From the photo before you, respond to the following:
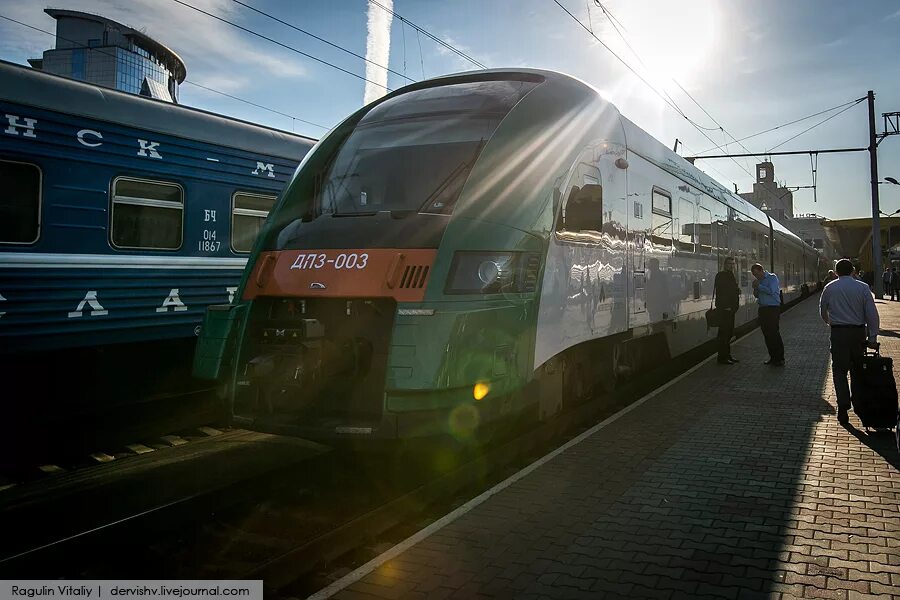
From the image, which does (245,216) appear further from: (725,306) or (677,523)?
(725,306)

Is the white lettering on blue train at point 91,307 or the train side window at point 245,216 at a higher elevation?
the train side window at point 245,216

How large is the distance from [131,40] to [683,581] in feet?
324

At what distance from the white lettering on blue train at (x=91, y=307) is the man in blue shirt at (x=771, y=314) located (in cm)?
967

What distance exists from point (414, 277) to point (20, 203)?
450 cm

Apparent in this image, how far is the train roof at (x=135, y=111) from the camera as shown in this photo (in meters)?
7.00

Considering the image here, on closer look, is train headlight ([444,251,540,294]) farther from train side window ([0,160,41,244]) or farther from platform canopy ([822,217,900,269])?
platform canopy ([822,217,900,269])

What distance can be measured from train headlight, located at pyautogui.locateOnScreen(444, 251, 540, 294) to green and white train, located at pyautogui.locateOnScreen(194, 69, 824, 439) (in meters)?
0.01

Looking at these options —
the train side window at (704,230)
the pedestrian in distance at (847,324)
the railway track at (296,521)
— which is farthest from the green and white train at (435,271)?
the train side window at (704,230)

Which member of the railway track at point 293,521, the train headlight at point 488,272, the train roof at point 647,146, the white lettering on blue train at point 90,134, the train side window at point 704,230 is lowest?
the railway track at point 293,521

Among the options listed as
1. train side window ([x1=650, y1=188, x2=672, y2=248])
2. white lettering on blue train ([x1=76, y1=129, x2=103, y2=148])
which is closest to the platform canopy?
train side window ([x1=650, y1=188, x2=672, y2=248])

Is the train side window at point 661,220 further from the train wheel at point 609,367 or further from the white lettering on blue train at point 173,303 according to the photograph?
the white lettering on blue train at point 173,303

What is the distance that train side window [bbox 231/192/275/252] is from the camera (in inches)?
366

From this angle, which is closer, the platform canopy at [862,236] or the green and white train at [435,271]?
the green and white train at [435,271]

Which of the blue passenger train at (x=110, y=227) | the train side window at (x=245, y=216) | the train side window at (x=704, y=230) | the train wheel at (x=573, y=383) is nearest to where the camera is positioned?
the train wheel at (x=573, y=383)
